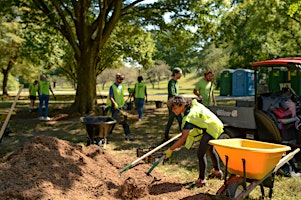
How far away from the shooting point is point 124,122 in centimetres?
873

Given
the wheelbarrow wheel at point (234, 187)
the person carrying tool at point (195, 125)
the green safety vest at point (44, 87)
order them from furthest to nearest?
the green safety vest at point (44, 87)
the person carrying tool at point (195, 125)
the wheelbarrow wheel at point (234, 187)

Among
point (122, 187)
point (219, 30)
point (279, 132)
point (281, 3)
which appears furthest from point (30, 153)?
point (281, 3)

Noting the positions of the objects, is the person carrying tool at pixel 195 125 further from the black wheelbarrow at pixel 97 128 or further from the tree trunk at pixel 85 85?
the tree trunk at pixel 85 85

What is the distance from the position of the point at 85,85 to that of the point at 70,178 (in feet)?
31.2

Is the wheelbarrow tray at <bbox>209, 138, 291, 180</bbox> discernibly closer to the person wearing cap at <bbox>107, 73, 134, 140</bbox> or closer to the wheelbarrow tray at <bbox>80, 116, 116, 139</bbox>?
the wheelbarrow tray at <bbox>80, 116, 116, 139</bbox>

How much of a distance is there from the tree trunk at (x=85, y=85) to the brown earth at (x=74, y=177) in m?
7.71

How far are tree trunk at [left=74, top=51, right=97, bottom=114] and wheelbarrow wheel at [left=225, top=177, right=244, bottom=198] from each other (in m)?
10.5

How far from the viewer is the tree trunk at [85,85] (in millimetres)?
13836

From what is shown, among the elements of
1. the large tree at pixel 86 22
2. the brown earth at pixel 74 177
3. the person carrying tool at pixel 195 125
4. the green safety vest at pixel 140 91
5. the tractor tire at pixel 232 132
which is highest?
the large tree at pixel 86 22

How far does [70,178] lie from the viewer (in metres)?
4.75

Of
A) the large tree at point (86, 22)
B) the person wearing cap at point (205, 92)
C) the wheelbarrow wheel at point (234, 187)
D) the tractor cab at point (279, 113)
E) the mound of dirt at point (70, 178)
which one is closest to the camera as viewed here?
the wheelbarrow wheel at point (234, 187)

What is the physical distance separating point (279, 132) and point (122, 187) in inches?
125

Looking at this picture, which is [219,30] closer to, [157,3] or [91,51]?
[157,3]

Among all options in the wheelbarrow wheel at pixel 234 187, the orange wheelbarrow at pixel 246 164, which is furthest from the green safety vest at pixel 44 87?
the wheelbarrow wheel at pixel 234 187
